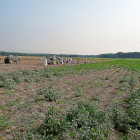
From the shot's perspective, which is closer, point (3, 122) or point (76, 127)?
point (76, 127)

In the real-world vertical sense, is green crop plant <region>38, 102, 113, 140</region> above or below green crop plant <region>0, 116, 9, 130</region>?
above

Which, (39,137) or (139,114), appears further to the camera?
(139,114)

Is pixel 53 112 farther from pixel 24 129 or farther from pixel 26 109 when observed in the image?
pixel 26 109

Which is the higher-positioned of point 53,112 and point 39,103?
point 53,112

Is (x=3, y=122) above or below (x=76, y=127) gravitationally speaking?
below

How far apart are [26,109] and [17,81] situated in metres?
5.51

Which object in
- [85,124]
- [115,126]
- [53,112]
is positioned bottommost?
[115,126]

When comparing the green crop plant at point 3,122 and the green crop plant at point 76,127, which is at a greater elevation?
the green crop plant at point 76,127

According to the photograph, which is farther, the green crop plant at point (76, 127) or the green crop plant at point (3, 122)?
the green crop plant at point (3, 122)

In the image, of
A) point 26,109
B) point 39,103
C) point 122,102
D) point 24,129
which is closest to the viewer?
point 24,129

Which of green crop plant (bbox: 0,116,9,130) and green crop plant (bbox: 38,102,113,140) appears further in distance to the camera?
green crop plant (bbox: 0,116,9,130)

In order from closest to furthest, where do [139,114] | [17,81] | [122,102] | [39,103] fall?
[139,114] → [39,103] → [122,102] → [17,81]

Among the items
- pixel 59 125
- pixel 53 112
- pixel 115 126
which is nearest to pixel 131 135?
pixel 115 126

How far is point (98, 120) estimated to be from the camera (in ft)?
14.7
